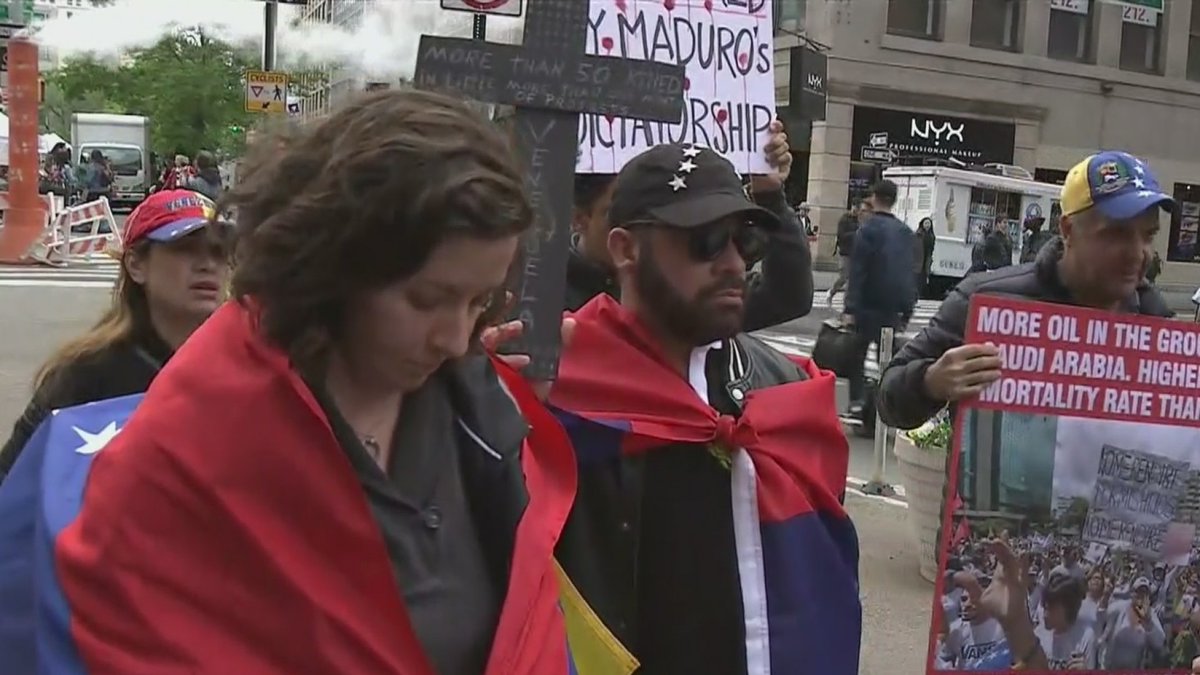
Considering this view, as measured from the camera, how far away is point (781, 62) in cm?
2500

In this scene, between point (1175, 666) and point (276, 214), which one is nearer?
point (276, 214)

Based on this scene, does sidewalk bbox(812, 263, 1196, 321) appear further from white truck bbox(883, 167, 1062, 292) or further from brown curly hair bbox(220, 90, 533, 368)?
brown curly hair bbox(220, 90, 533, 368)

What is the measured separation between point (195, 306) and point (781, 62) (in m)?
22.8

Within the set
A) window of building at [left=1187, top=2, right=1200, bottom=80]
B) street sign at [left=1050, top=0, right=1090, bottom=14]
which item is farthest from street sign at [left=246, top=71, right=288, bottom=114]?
window of building at [left=1187, top=2, right=1200, bottom=80]

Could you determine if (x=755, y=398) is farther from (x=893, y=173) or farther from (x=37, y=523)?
(x=893, y=173)

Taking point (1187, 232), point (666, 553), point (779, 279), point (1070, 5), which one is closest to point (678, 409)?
point (666, 553)

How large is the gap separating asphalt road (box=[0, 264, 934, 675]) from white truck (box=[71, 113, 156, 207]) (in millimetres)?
29332

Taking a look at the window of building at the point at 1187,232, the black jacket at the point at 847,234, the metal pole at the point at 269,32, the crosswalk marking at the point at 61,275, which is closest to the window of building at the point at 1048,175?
the window of building at the point at 1187,232

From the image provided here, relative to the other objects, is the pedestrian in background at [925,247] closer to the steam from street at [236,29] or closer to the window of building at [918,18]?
the window of building at [918,18]

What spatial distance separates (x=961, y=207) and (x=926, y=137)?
16.9 ft

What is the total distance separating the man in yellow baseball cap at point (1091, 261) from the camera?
9.93 ft

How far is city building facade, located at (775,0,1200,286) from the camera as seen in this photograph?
85.9 ft

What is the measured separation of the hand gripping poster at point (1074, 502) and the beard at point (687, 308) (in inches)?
21.1

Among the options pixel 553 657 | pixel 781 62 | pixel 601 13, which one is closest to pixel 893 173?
pixel 781 62
